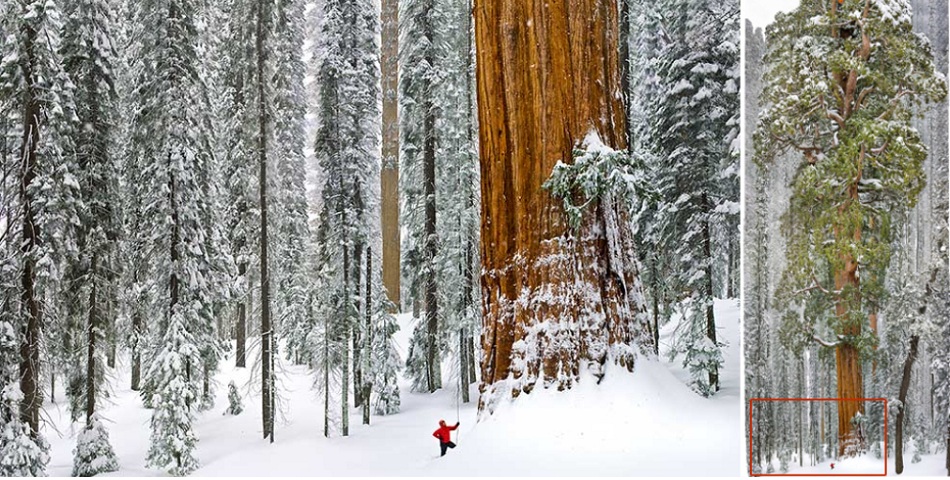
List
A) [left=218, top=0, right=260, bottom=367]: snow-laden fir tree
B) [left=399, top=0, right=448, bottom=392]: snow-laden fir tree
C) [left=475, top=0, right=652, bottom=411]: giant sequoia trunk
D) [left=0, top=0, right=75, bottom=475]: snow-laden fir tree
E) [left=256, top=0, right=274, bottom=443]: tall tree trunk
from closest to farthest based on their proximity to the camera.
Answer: [left=475, top=0, right=652, bottom=411]: giant sequoia trunk
[left=0, top=0, right=75, bottom=475]: snow-laden fir tree
[left=256, top=0, right=274, bottom=443]: tall tree trunk
[left=399, top=0, right=448, bottom=392]: snow-laden fir tree
[left=218, top=0, right=260, bottom=367]: snow-laden fir tree

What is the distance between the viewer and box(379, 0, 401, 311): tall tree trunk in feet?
40.7

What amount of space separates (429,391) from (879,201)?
9.55 meters

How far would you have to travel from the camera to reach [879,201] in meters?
2.74

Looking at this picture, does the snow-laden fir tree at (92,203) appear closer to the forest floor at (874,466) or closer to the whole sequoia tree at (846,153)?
the whole sequoia tree at (846,153)

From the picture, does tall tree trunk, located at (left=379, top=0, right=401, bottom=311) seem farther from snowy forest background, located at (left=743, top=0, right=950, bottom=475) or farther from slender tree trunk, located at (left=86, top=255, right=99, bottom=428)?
snowy forest background, located at (left=743, top=0, right=950, bottom=475)

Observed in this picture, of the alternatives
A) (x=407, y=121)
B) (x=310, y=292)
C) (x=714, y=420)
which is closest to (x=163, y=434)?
(x=310, y=292)

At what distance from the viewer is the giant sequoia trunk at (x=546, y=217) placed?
320cm

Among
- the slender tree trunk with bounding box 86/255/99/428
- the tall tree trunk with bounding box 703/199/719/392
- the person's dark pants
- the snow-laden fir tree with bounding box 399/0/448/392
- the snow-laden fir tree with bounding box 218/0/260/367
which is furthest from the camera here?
the snow-laden fir tree with bounding box 218/0/260/367

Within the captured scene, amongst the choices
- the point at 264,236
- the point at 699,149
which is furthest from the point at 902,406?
the point at 264,236

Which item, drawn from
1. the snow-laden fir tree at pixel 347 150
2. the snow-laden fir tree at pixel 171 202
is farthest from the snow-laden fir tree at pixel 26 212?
the snow-laden fir tree at pixel 347 150

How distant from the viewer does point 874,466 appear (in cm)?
259

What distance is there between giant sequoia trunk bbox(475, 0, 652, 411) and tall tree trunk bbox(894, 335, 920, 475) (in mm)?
993

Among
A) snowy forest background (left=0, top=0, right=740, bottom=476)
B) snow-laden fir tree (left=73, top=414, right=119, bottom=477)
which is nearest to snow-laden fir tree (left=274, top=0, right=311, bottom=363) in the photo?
snowy forest background (left=0, top=0, right=740, bottom=476)

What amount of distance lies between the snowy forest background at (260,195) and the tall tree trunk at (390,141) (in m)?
0.07
